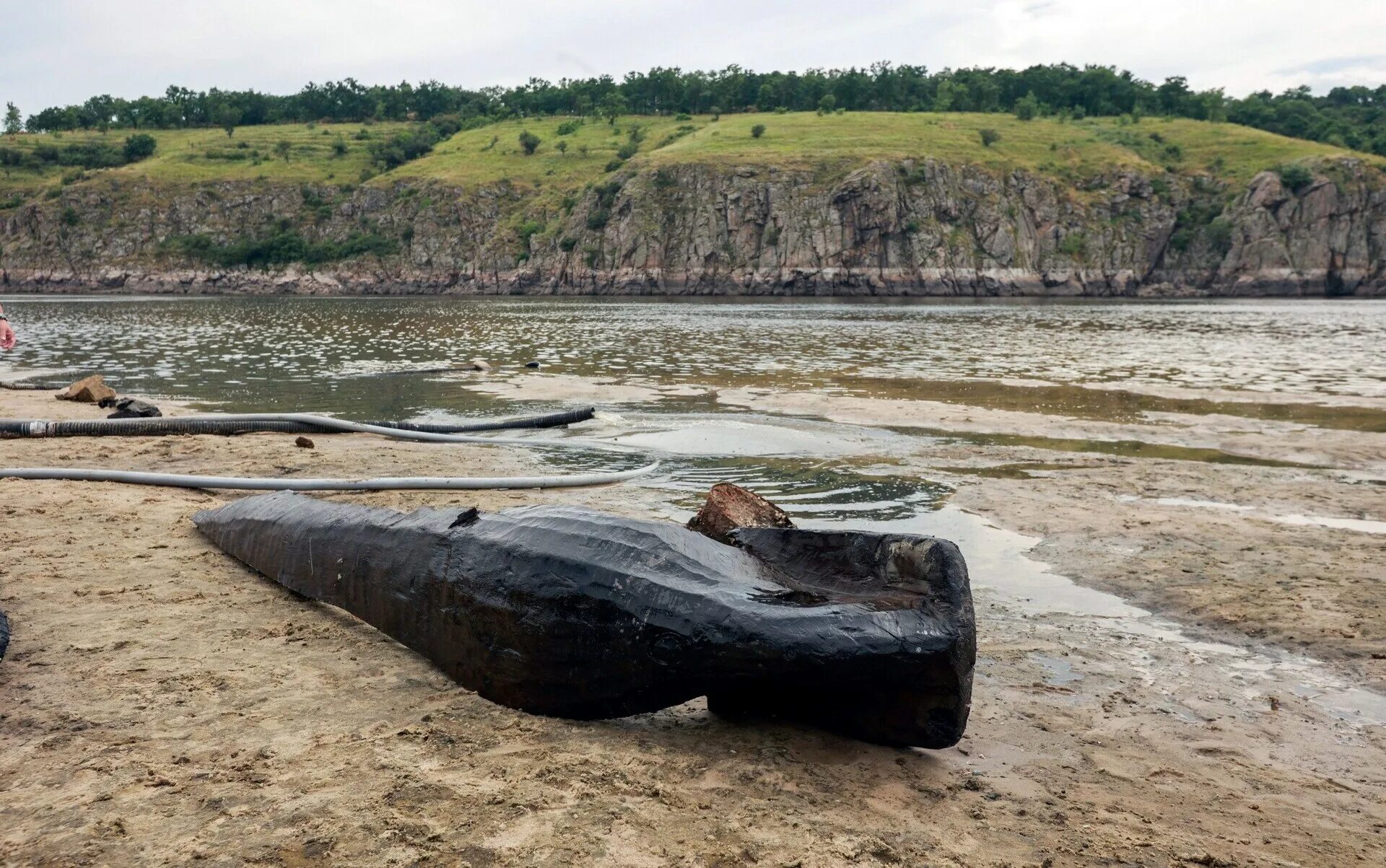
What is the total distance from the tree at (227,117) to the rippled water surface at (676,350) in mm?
134060

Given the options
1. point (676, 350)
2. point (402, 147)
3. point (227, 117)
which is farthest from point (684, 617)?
point (227, 117)

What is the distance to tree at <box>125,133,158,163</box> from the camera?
156875 mm

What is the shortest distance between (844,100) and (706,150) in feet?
186

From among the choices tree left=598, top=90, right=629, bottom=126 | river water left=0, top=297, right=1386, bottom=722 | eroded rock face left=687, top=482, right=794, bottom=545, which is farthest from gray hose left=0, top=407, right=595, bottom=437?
tree left=598, top=90, right=629, bottom=126

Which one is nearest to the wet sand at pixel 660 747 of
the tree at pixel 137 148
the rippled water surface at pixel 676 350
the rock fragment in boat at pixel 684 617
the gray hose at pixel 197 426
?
the rock fragment in boat at pixel 684 617

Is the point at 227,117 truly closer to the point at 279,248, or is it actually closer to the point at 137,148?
the point at 137,148

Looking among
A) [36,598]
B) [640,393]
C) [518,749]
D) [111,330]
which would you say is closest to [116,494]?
[36,598]

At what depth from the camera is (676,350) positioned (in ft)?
111

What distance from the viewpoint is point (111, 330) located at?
143 ft

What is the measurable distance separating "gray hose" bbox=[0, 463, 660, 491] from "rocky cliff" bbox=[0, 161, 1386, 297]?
380 ft

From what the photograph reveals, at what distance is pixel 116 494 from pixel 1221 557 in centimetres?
980

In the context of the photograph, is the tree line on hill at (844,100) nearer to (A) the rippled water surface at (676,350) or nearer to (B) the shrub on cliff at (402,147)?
(B) the shrub on cliff at (402,147)

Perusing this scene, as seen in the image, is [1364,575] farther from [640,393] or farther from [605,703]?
[640,393]

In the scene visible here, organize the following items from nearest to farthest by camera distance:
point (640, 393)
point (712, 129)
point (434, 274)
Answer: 1. point (640, 393)
2. point (434, 274)
3. point (712, 129)
